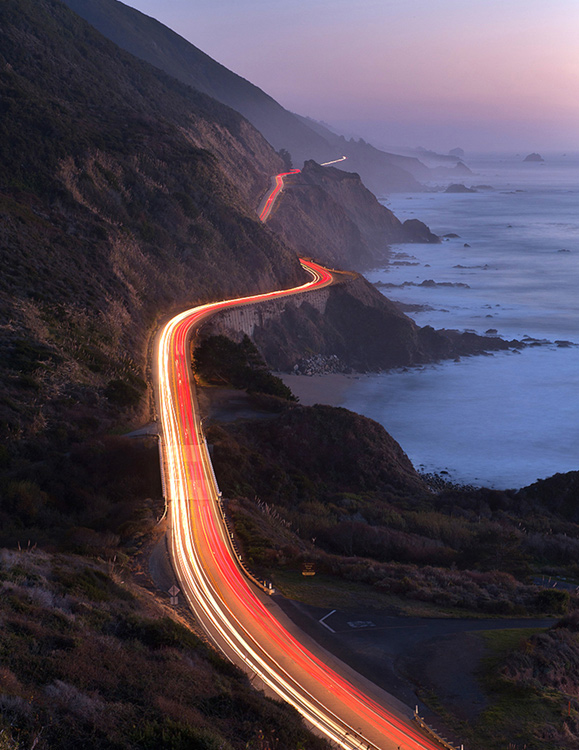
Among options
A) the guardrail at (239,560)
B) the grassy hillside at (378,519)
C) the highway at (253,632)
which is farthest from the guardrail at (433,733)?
the guardrail at (239,560)

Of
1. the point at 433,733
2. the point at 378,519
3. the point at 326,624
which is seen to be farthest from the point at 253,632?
the point at 378,519

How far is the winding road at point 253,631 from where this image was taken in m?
Answer: 14.4

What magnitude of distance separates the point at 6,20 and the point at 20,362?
6057 cm

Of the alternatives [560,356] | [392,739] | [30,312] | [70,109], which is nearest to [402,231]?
[560,356]

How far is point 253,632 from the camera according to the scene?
18.2m

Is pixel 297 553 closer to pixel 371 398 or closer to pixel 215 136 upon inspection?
pixel 371 398

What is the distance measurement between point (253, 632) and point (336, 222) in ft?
347

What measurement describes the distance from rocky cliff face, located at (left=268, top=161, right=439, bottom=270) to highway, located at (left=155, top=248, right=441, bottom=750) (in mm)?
69116

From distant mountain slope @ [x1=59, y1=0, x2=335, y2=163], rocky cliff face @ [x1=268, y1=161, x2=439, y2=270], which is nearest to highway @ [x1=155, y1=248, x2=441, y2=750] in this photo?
rocky cliff face @ [x1=268, y1=161, x2=439, y2=270]

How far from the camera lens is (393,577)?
21.9m

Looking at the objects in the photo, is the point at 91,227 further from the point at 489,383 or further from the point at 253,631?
the point at 253,631

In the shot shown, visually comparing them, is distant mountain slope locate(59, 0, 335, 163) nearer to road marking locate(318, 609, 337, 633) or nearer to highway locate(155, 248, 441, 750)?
highway locate(155, 248, 441, 750)

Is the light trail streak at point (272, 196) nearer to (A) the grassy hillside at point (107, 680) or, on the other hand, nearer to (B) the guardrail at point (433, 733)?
(A) the grassy hillside at point (107, 680)

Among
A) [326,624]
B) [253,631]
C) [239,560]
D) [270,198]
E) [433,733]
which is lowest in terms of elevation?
[239,560]
